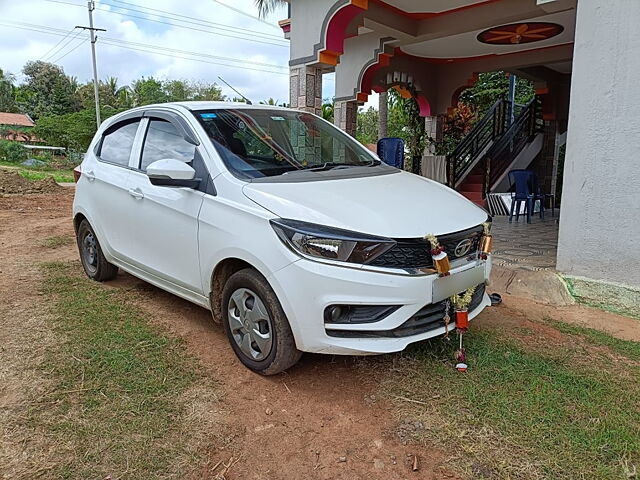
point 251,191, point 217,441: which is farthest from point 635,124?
point 217,441

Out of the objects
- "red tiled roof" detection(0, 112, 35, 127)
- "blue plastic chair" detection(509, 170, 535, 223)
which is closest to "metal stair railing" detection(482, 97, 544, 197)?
"blue plastic chair" detection(509, 170, 535, 223)

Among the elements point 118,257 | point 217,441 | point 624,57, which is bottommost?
point 217,441

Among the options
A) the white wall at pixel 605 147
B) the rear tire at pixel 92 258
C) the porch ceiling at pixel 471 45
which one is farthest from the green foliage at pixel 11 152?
the white wall at pixel 605 147

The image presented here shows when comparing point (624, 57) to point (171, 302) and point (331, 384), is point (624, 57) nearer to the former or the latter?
point (331, 384)

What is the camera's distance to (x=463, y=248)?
2898 mm

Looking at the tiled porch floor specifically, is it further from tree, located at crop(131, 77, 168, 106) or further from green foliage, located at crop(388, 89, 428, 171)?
tree, located at crop(131, 77, 168, 106)

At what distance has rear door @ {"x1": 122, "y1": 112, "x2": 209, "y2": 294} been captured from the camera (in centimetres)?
323

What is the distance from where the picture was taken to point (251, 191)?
2.88 m

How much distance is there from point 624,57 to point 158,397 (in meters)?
4.34

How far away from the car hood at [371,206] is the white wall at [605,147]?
5.42 ft

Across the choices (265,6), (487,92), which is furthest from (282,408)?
(487,92)

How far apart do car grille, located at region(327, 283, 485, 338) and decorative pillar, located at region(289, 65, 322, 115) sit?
5095 millimetres

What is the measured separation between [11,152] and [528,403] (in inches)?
1223

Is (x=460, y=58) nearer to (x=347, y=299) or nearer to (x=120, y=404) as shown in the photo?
(x=347, y=299)
